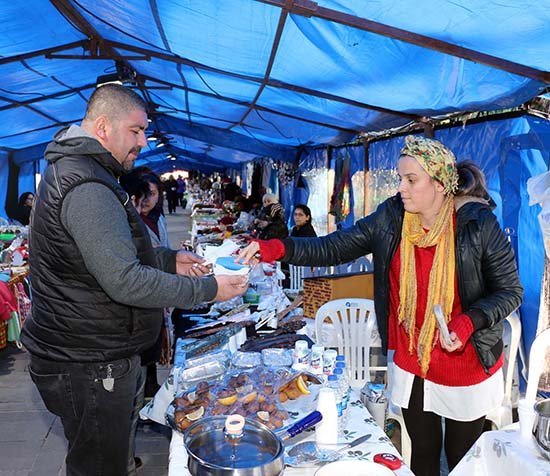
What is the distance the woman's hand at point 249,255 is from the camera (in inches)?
97.3

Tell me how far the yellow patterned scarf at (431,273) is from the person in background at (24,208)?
9.20 metres

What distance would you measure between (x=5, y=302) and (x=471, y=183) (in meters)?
4.93

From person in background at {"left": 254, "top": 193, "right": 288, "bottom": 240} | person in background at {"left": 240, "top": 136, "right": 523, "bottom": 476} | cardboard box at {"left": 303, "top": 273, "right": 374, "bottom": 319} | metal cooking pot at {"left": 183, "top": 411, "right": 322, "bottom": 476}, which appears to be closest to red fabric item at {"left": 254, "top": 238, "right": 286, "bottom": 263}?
person in background at {"left": 240, "top": 136, "right": 523, "bottom": 476}

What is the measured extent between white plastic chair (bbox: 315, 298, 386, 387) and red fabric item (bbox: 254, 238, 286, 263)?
1.27 meters

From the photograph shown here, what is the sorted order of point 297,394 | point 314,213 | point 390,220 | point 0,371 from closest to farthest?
point 297,394 < point 390,220 < point 0,371 < point 314,213

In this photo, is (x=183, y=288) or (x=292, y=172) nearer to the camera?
(x=183, y=288)

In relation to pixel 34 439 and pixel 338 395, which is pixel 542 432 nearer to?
pixel 338 395

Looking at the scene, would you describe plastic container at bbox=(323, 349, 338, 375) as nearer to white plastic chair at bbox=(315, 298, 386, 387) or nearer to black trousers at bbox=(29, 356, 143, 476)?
black trousers at bbox=(29, 356, 143, 476)

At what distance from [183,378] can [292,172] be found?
29.5 ft

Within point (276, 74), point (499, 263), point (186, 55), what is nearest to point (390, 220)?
point (499, 263)

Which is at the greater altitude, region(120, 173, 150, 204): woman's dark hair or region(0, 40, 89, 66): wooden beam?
region(0, 40, 89, 66): wooden beam

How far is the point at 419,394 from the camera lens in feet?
8.14

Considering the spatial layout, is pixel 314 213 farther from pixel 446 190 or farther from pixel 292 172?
pixel 446 190

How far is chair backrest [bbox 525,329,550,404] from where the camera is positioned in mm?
1929
